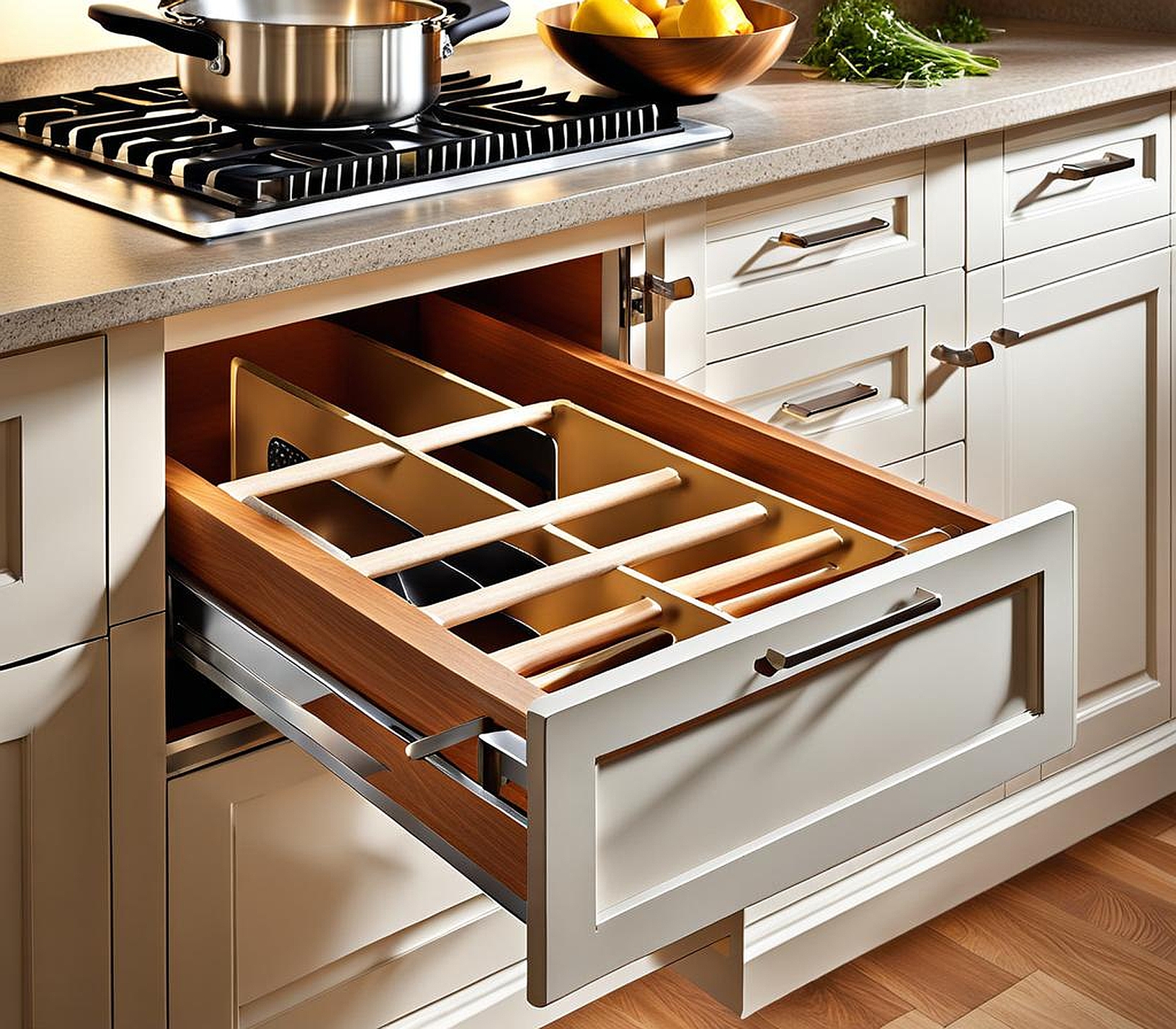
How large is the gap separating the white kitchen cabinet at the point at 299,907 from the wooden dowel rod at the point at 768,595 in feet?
1.53

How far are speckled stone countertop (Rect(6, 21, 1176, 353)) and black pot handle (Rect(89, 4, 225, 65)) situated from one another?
159 mm

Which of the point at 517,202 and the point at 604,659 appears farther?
the point at 517,202

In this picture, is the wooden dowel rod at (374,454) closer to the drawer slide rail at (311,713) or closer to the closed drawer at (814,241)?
the drawer slide rail at (311,713)

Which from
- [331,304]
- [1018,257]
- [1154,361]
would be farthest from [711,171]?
[1154,361]

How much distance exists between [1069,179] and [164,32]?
107 cm

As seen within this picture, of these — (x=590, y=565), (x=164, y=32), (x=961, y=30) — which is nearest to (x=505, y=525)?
(x=590, y=565)

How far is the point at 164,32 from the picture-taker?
135cm

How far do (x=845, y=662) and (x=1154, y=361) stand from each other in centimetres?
127

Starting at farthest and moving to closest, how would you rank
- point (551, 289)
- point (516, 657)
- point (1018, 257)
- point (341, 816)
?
point (1018, 257) → point (551, 289) → point (341, 816) → point (516, 657)

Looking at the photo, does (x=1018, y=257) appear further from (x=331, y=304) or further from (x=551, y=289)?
(x=331, y=304)

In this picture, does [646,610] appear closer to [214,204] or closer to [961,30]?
[214,204]

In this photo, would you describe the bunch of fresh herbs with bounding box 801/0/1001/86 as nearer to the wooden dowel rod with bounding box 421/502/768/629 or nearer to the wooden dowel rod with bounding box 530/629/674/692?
the wooden dowel rod with bounding box 421/502/768/629

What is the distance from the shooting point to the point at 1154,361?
2082mm

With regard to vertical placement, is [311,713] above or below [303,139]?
below
